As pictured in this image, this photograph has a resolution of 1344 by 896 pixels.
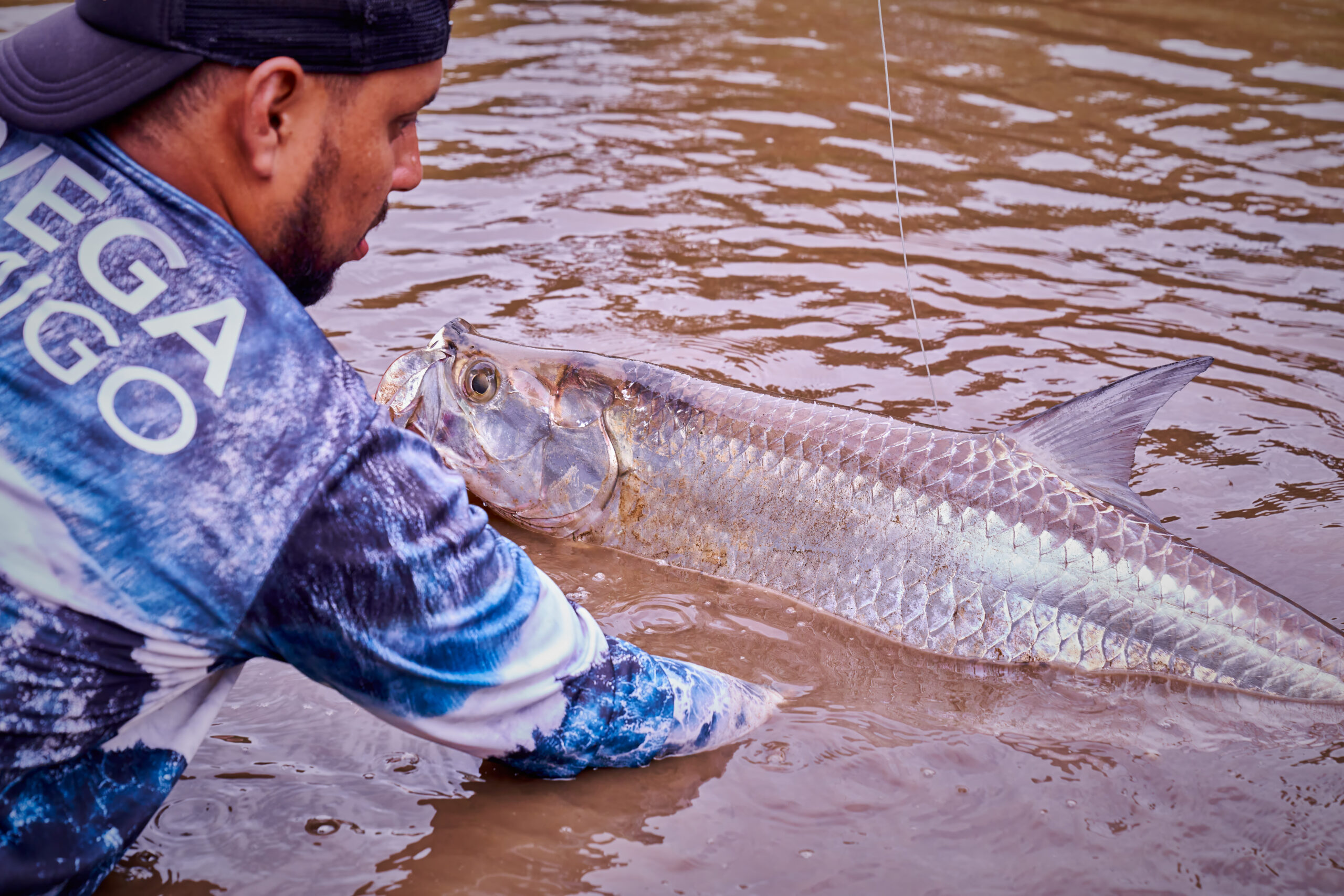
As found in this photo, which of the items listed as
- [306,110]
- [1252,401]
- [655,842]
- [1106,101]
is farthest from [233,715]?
[1106,101]

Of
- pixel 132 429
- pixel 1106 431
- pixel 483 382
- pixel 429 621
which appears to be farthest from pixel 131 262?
pixel 1106 431

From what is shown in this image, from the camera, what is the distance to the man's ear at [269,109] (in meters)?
1.86

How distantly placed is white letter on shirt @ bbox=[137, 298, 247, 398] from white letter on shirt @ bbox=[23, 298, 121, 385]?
0.21 feet

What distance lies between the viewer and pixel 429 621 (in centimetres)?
197

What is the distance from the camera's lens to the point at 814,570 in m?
3.73

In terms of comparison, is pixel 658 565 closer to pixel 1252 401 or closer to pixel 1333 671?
pixel 1333 671

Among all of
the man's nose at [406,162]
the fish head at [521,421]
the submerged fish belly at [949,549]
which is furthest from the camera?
the fish head at [521,421]

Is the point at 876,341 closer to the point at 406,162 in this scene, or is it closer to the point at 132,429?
the point at 406,162

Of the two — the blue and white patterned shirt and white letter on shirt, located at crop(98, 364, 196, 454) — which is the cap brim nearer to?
the blue and white patterned shirt

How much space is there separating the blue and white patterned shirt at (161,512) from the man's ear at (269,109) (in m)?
0.14

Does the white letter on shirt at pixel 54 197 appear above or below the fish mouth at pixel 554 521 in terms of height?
above

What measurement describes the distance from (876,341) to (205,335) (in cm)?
425

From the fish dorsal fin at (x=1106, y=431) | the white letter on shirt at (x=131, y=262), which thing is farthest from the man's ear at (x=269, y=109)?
the fish dorsal fin at (x=1106, y=431)

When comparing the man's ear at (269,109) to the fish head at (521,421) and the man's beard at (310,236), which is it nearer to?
the man's beard at (310,236)
